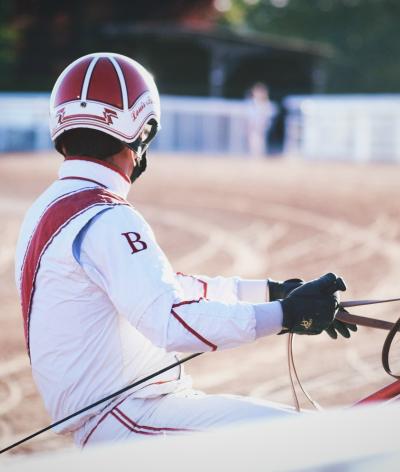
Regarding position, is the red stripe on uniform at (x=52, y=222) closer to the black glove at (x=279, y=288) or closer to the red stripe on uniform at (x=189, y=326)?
the red stripe on uniform at (x=189, y=326)

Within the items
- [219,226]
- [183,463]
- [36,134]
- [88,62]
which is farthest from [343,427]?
[36,134]

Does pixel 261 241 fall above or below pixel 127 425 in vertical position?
below

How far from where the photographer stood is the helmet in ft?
8.73

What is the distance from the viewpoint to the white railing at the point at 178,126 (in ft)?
77.7

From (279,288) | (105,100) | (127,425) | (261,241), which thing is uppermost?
(105,100)

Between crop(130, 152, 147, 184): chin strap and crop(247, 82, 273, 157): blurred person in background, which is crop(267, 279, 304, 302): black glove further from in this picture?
crop(247, 82, 273, 157): blurred person in background

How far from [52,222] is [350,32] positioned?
55.7 m

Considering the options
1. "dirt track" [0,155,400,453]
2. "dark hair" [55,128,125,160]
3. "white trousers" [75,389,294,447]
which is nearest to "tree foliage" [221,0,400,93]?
"dirt track" [0,155,400,453]

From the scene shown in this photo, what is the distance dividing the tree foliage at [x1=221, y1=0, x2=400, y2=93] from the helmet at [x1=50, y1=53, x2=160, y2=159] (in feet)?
155

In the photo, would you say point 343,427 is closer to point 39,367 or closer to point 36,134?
point 39,367

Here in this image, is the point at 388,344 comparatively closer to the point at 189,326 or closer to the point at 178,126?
the point at 189,326

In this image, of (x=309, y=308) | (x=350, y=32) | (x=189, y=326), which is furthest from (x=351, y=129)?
(x=350, y=32)

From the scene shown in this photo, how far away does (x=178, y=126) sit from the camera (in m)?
25.2

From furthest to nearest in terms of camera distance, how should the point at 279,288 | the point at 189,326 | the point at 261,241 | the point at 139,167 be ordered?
the point at 261,241, the point at 279,288, the point at 139,167, the point at 189,326
